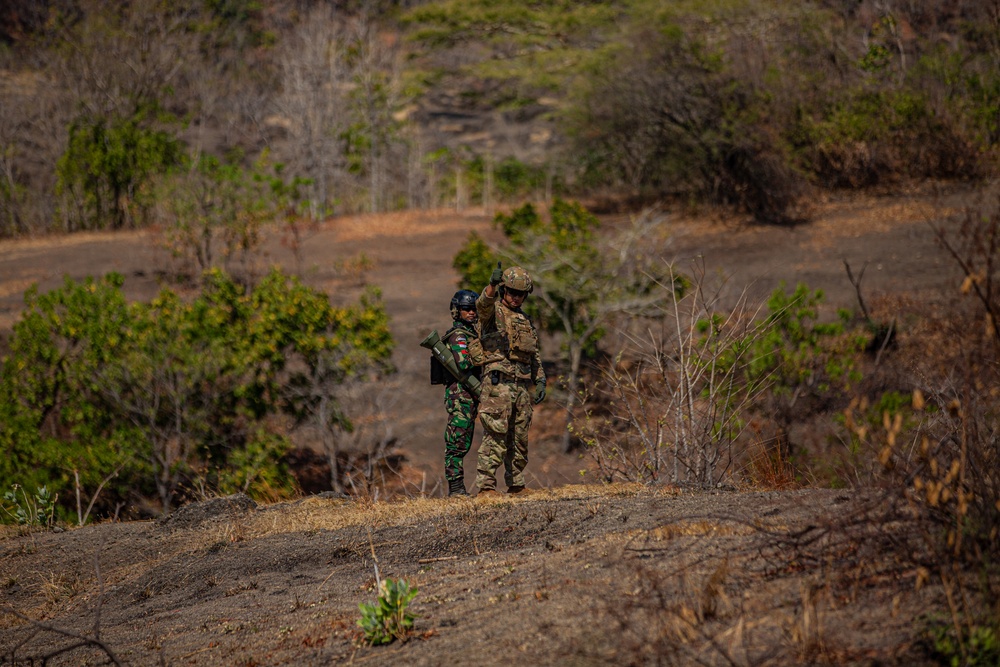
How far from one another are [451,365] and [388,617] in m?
3.29

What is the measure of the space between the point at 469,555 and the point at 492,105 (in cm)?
3862

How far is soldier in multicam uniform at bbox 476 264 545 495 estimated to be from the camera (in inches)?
270

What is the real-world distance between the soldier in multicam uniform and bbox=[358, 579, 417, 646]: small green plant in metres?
2.90

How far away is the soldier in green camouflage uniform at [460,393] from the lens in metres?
7.07

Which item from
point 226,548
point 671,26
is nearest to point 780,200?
point 671,26

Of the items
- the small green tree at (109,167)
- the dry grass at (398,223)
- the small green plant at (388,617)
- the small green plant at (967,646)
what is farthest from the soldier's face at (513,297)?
the small green tree at (109,167)

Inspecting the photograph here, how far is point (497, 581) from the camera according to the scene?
182 inches

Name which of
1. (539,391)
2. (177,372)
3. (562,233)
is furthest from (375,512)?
(562,233)

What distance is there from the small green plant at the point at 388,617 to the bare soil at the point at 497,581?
8 cm

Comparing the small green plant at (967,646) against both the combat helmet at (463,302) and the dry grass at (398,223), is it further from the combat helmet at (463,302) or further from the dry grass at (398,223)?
the dry grass at (398,223)

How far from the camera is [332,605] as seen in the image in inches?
186

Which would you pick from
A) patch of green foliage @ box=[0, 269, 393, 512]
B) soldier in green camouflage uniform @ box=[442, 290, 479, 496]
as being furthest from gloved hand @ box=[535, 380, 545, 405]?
patch of green foliage @ box=[0, 269, 393, 512]

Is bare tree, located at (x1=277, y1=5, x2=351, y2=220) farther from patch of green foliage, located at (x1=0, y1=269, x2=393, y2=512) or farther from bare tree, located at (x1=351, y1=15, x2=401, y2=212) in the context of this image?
patch of green foliage, located at (x1=0, y1=269, x2=393, y2=512)

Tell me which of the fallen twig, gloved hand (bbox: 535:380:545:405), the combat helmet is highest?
the combat helmet
